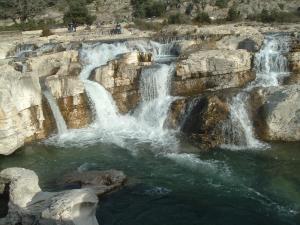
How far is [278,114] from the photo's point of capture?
19.7m

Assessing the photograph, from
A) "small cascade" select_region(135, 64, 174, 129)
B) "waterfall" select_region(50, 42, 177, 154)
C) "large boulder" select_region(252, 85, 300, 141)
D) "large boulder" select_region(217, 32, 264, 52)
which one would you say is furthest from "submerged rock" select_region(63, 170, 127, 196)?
"large boulder" select_region(217, 32, 264, 52)

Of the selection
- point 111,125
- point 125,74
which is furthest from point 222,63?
point 111,125

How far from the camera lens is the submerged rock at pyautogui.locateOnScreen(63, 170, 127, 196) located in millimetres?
15250

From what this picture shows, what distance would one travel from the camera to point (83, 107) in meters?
22.0

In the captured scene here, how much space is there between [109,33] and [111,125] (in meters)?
13.2

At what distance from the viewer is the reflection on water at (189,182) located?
13.6 meters

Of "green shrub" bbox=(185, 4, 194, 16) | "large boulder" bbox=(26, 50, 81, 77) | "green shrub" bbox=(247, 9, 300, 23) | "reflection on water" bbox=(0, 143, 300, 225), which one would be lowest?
"reflection on water" bbox=(0, 143, 300, 225)

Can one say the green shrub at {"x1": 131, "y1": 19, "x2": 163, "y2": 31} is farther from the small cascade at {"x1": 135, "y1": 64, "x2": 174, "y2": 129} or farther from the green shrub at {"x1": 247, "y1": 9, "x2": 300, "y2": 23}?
the small cascade at {"x1": 135, "y1": 64, "x2": 174, "y2": 129}

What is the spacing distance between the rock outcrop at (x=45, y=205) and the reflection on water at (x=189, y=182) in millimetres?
1259

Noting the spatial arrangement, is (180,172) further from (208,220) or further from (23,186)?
(23,186)

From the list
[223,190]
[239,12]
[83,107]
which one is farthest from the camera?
[239,12]

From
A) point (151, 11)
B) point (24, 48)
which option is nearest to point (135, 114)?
point (24, 48)

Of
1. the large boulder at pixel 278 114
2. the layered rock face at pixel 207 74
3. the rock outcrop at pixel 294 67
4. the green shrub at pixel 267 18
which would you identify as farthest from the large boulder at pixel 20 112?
the green shrub at pixel 267 18

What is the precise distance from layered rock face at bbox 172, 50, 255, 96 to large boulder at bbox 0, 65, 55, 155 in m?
6.51
